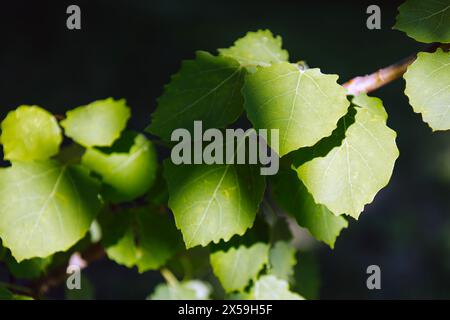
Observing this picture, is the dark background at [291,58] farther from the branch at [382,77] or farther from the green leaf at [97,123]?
the branch at [382,77]

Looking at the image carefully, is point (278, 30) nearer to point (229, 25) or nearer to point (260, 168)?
point (229, 25)

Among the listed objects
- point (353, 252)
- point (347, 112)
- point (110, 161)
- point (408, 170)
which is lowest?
point (353, 252)

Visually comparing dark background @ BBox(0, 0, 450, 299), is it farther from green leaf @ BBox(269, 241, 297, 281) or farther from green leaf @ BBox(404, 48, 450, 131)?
green leaf @ BBox(404, 48, 450, 131)

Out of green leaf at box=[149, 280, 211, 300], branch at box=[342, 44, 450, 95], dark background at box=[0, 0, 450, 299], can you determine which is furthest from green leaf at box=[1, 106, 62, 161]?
dark background at box=[0, 0, 450, 299]

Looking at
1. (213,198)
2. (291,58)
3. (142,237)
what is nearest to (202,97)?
(213,198)

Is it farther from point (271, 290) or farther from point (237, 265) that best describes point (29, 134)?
point (271, 290)
